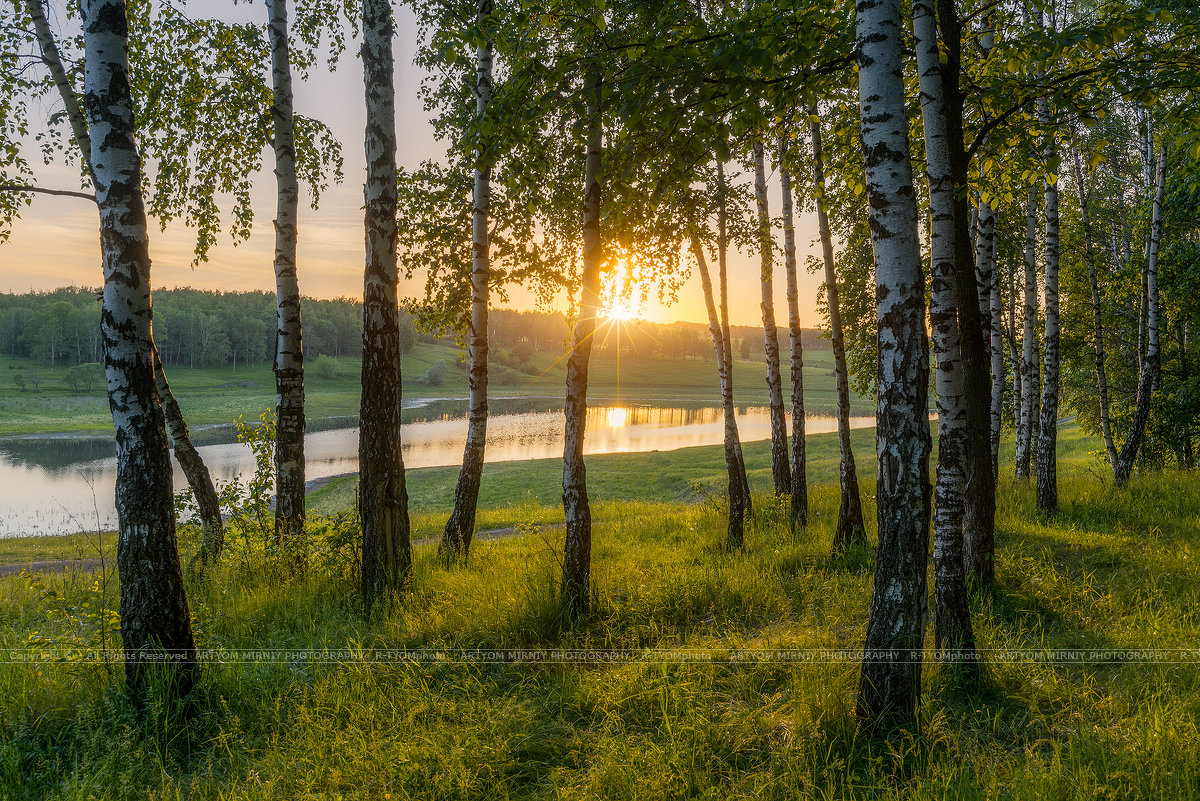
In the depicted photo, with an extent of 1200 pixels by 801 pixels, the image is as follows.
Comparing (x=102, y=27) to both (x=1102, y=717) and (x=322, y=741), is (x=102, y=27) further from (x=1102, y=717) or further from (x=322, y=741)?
(x=1102, y=717)

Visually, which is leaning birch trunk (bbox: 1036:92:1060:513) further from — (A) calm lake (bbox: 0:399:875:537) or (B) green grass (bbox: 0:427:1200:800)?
(A) calm lake (bbox: 0:399:875:537)

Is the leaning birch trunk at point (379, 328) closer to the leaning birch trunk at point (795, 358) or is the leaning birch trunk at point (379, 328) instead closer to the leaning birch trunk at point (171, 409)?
the leaning birch trunk at point (171, 409)

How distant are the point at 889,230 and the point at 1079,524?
808 cm

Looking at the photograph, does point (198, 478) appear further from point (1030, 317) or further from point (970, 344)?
point (1030, 317)

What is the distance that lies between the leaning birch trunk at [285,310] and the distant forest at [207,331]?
5063 centimetres

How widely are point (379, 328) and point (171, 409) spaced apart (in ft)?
14.4

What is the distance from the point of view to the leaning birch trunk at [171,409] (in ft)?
25.2

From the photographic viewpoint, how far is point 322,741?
137 inches

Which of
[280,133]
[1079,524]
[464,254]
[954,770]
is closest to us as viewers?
[954,770]

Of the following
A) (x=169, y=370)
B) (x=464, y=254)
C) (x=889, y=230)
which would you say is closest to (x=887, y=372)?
(x=889, y=230)

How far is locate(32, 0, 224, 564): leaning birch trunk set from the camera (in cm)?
769

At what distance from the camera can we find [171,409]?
8.11 metres

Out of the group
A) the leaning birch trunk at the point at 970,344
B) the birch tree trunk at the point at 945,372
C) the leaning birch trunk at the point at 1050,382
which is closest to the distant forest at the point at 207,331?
the leaning birch trunk at the point at 1050,382

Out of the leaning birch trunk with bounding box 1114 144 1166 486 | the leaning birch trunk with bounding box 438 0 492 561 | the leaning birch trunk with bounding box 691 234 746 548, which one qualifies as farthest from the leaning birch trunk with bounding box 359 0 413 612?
the leaning birch trunk with bounding box 1114 144 1166 486
